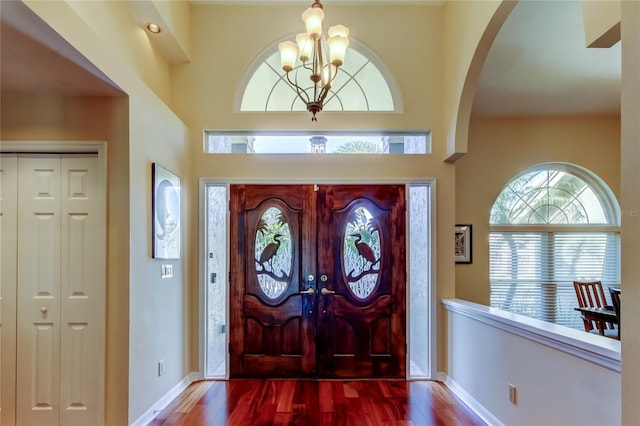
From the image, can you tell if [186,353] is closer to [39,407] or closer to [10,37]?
[39,407]

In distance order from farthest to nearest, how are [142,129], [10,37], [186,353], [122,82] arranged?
[186,353], [142,129], [122,82], [10,37]

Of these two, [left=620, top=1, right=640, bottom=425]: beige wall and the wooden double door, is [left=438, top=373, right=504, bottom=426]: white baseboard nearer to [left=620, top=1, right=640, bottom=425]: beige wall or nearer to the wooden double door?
the wooden double door

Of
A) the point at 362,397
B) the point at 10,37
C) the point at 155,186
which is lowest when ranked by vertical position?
the point at 362,397

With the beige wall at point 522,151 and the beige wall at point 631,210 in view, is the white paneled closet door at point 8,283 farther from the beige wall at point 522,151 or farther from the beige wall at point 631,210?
the beige wall at point 522,151

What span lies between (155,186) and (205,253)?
105 cm

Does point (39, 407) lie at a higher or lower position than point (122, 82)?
lower

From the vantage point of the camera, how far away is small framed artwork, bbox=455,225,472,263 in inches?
176

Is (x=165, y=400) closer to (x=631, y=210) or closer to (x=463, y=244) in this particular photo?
(x=631, y=210)

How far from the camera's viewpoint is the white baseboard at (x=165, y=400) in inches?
102

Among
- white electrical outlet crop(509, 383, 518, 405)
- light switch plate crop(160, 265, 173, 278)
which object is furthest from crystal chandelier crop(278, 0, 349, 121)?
white electrical outlet crop(509, 383, 518, 405)

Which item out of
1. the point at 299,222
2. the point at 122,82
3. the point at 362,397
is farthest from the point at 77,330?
the point at 362,397

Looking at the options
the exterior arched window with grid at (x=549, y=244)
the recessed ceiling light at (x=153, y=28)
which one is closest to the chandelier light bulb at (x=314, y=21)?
the recessed ceiling light at (x=153, y=28)

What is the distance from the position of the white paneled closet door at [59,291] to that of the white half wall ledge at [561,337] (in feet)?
9.39

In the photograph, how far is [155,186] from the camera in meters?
2.79
